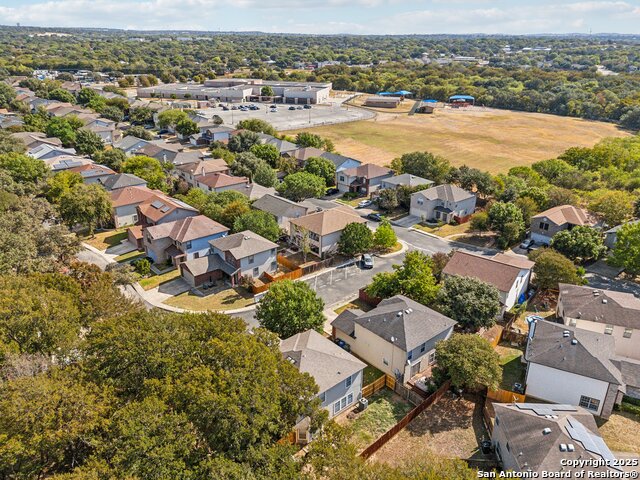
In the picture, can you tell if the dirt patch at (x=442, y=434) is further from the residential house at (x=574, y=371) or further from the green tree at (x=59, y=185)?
the green tree at (x=59, y=185)

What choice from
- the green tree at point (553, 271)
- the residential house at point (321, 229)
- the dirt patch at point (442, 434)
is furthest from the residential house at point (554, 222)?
the dirt patch at point (442, 434)

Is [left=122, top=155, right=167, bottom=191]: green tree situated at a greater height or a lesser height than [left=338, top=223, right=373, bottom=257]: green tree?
greater

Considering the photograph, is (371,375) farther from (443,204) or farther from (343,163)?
(343,163)

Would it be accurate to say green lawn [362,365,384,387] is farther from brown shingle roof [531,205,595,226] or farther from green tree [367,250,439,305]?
brown shingle roof [531,205,595,226]

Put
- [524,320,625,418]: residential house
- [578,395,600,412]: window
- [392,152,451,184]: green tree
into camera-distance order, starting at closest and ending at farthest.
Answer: [524,320,625,418]: residential house, [578,395,600,412]: window, [392,152,451,184]: green tree

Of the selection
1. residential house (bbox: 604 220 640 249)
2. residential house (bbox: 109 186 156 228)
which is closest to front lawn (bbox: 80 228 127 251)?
residential house (bbox: 109 186 156 228)

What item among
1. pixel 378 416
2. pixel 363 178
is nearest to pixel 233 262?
pixel 378 416
